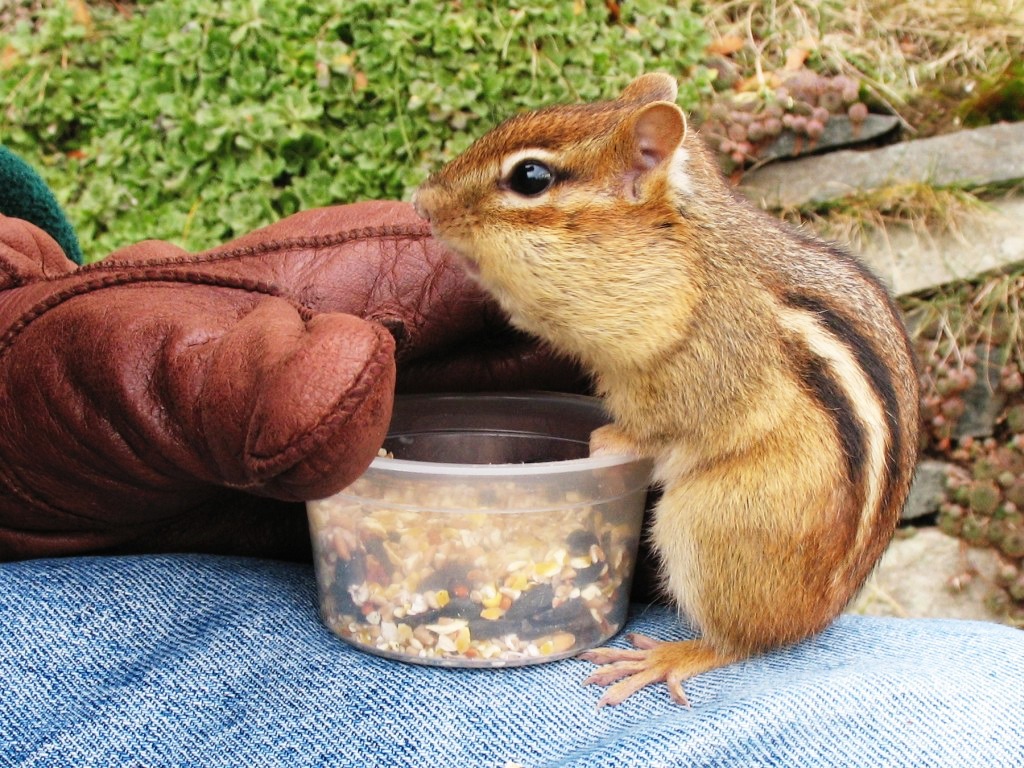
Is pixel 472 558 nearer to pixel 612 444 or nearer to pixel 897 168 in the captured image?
pixel 612 444

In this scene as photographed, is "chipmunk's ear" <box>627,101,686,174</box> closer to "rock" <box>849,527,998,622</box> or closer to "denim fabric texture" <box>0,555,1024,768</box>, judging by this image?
"denim fabric texture" <box>0,555,1024,768</box>

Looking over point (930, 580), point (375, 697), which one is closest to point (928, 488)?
point (930, 580)

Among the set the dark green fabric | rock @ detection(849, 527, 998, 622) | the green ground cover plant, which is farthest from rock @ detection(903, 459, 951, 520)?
the dark green fabric

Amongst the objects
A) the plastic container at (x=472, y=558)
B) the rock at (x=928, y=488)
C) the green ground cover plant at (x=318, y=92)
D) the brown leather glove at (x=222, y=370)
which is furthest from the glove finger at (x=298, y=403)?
the rock at (x=928, y=488)

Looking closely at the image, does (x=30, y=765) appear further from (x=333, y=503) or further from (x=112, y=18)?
(x=112, y=18)

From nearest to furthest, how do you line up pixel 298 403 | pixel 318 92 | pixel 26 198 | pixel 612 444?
1. pixel 298 403
2. pixel 612 444
3. pixel 26 198
4. pixel 318 92

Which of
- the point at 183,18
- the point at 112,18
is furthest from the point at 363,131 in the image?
the point at 112,18

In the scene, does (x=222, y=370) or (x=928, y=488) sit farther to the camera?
(x=928, y=488)
